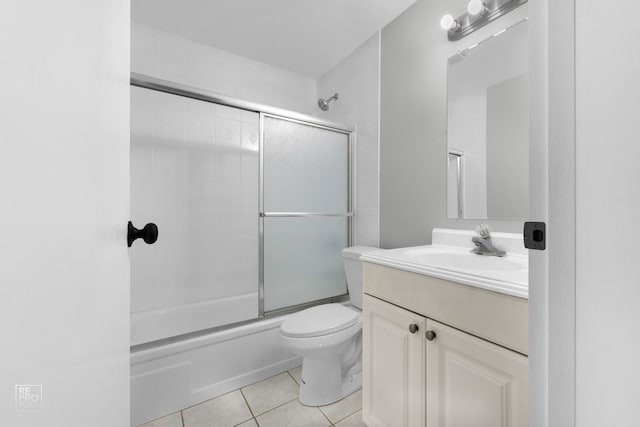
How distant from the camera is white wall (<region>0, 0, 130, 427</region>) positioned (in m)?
0.15

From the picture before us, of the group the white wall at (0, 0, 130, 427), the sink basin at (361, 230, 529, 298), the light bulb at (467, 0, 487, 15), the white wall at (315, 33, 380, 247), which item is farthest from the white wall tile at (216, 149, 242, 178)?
the white wall at (0, 0, 130, 427)

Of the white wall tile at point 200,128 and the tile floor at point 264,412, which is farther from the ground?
the white wall tile at point 200,128

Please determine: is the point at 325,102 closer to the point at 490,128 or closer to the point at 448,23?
the point at 448,23

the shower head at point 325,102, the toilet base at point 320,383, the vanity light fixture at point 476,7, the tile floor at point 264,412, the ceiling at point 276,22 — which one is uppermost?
the ceiling at point 276,22

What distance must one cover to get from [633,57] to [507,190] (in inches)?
37.4

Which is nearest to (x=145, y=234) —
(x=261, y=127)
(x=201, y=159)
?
(x=261, y=127)

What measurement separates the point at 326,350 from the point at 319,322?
0.14 m

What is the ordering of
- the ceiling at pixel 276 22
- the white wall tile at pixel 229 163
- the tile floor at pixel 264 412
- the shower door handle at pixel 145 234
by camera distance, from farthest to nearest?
1. the white wall tile at pixel 229 163
2. the ceiling at pixel 276 22
3. the tile floor at pixel 264 412
4. the shower door handle at pixel 145 234

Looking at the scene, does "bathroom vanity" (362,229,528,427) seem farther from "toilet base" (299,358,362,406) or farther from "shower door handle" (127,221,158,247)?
"shower door handle" (127,221,158,247)

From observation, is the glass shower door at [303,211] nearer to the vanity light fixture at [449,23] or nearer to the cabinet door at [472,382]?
the vanity light fixture at [449,23]

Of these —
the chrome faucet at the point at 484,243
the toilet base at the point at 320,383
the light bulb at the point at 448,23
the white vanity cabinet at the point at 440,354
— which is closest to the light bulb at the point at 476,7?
the light bulb at the point at 448,23

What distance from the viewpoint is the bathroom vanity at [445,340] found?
0.70 m

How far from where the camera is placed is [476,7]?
1.23m

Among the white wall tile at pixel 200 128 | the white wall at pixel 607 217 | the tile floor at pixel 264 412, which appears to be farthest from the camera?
the white wall tile at pixel 200 128
